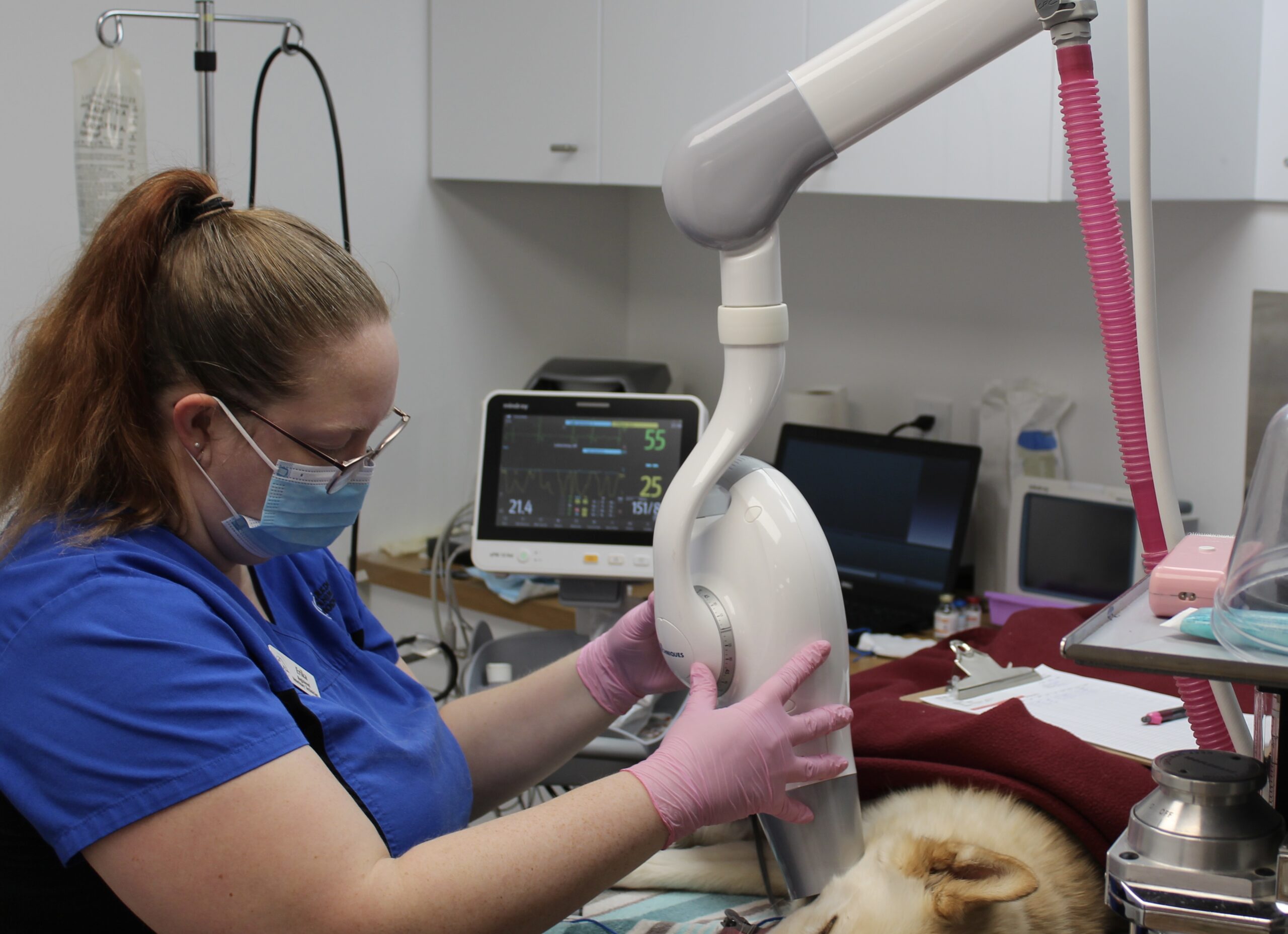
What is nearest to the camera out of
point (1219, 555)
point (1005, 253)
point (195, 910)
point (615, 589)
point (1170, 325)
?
point (1219, 555)

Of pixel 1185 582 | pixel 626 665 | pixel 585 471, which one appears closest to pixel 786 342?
pixel 1185 582

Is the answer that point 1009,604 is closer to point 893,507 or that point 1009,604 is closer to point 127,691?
point 893,507

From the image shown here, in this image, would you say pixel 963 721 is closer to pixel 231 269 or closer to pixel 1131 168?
pixel 1131 168

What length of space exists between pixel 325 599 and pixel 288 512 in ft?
0.73

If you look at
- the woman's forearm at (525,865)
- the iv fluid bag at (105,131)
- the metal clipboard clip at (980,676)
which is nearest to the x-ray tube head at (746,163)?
the woman's forearm at (525,865)

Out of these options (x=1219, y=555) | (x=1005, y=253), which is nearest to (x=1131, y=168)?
(x=1219, y=555)

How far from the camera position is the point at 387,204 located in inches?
103

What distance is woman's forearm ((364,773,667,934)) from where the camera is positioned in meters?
0.85

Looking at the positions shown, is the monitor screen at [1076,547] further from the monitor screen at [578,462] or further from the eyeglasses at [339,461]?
the eyeglasses at [339,461]

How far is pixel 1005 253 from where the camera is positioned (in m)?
2.43

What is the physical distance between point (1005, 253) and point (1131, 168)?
1.80 m

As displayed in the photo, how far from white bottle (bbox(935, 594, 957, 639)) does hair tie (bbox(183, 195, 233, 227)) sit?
154 cm

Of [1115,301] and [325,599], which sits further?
[325,599]

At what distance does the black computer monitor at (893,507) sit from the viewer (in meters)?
2.26
